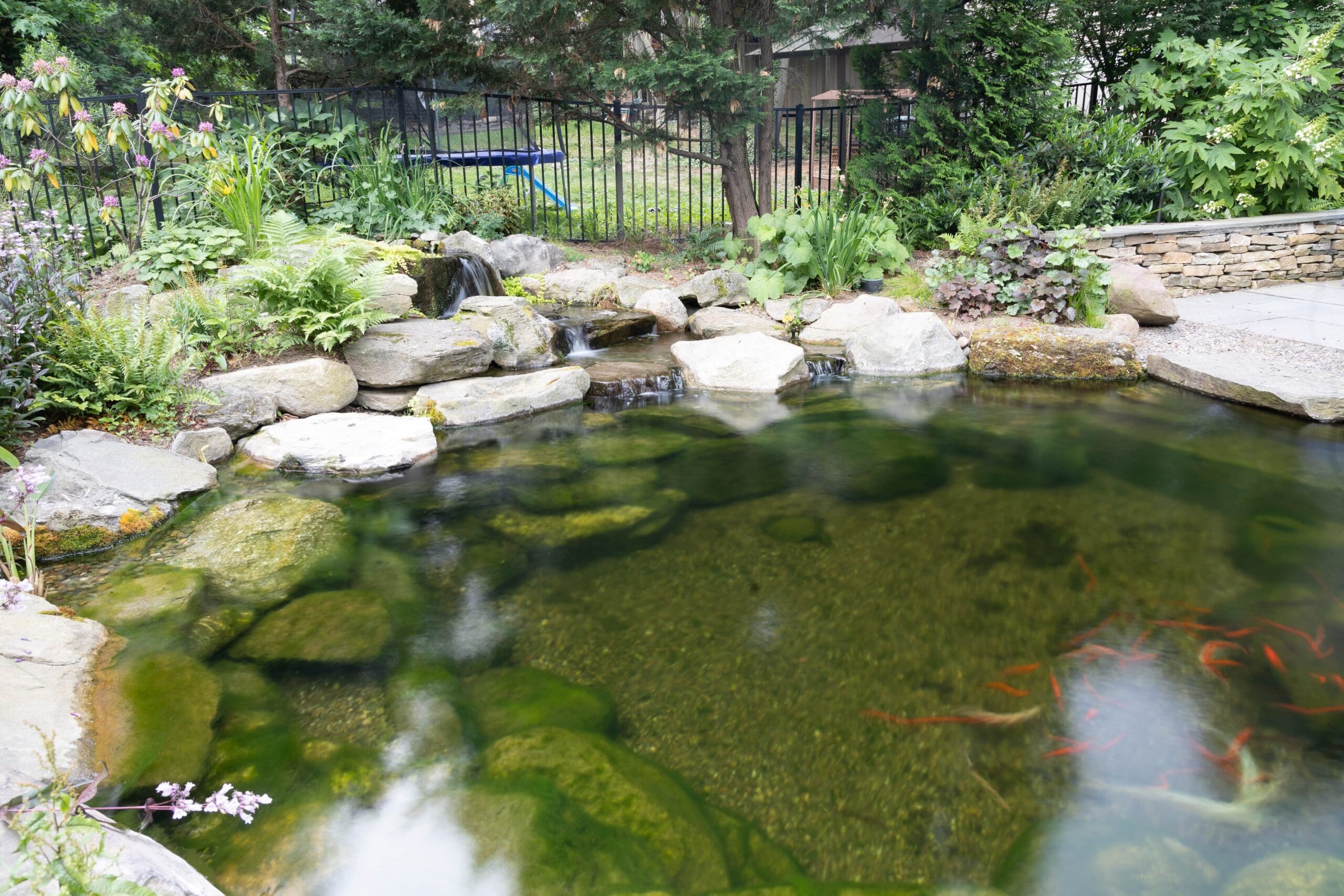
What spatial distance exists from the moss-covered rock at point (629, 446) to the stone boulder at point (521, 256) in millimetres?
3411

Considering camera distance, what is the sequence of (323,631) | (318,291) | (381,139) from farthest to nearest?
(381,139), (318,291), (323,631)

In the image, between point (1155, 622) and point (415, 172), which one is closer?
point (1155, 622)

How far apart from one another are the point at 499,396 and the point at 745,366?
6.37 feet

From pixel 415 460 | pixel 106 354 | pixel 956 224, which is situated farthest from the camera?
pixel 956 224

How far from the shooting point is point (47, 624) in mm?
3227

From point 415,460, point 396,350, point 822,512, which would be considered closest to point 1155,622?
point 822,512

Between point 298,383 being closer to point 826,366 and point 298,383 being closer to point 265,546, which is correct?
point 265,546

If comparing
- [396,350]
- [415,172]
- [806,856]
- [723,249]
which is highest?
[415,172]

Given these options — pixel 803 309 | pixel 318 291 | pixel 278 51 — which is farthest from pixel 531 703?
pixel 278 51

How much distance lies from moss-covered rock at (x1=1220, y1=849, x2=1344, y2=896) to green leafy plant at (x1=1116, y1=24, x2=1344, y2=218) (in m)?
8.03

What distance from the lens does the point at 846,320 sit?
786 cm

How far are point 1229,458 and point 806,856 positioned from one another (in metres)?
4.27

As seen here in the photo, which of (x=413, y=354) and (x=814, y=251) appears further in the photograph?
(x=814, y=251)

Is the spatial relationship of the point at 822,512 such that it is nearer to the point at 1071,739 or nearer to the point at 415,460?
the point at 1071,739
